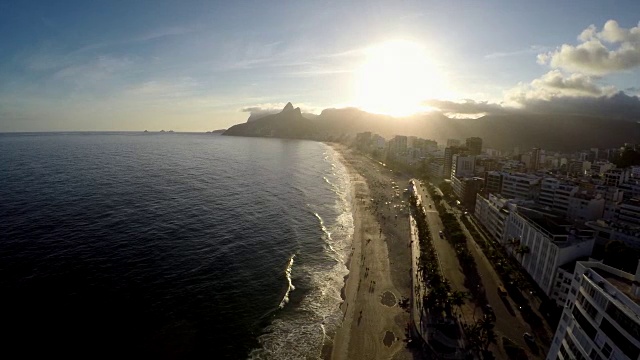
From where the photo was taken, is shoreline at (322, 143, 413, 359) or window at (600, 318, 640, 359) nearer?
window at (600, 318, 640, 359)

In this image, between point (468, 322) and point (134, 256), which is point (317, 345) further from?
point (134, 256)

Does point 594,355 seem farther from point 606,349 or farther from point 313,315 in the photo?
point 313,315

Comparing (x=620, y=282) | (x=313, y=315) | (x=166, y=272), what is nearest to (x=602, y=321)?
(x=620, y=282)

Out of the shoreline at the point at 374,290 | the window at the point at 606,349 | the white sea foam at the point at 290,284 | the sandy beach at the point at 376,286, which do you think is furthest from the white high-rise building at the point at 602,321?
the white sea foam at the point at 290,284

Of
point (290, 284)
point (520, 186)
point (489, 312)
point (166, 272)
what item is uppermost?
point (520, 186)

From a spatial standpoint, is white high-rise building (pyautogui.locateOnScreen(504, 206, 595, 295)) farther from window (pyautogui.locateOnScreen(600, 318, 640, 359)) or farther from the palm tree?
window (pyautogui.locateOnScreen(600, 318, 640, 359))

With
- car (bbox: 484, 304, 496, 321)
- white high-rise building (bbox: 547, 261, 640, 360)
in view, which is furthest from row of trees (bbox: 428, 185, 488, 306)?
white high-rise building (bbox: 547, 261, 640, 360)
